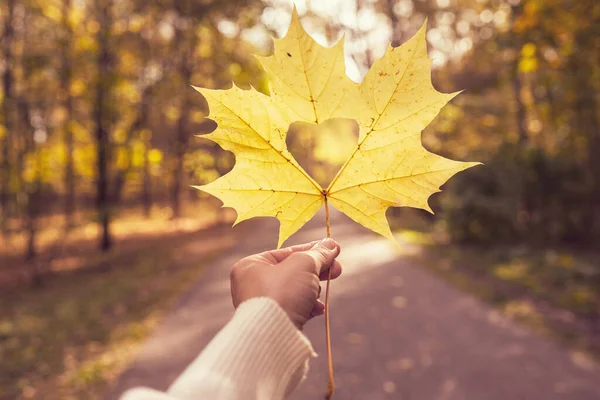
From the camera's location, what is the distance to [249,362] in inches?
35.7

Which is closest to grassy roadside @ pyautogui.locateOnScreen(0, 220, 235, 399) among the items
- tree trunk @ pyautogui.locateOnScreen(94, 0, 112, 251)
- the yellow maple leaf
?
tree trunk @ pyautogui.locateOnScreen(94, 0, 112, 251)

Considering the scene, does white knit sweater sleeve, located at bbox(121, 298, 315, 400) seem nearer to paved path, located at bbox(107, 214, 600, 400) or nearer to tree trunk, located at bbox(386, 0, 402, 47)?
paved path, located at bbox(107, 214, 600, 400)

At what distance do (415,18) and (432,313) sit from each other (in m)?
7.85

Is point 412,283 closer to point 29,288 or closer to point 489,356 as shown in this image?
point 489,356

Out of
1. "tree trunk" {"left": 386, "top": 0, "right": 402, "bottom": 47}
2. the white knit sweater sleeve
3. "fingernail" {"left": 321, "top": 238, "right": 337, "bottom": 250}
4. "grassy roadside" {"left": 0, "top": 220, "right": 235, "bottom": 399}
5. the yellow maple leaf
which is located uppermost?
"tree trunk" {"left": 386, "top": 0, "right": 402, "bottom": 47}

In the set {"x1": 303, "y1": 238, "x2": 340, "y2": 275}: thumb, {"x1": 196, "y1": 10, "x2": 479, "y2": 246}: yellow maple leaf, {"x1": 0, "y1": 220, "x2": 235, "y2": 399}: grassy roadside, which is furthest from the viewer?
{"x1": 0, "y1": 220, "x2": 235, "y2": 399}: grassy roadside

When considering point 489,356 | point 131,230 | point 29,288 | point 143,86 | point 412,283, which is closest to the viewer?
point 489,356

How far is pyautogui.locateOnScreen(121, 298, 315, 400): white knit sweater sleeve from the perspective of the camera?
833 mm

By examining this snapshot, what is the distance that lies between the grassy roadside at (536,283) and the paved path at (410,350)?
341mm

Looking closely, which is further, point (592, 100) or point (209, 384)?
point (592, 100)

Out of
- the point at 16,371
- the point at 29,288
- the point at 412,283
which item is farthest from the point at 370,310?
the point at 29,288

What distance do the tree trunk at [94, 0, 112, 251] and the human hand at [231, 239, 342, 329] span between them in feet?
34.1

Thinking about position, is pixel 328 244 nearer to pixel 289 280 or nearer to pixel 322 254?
pixel 322 254

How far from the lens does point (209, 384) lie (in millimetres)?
839
